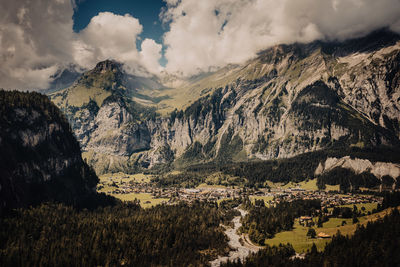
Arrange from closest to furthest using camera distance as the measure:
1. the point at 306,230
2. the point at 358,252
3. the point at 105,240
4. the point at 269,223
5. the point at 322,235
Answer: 1. the point at 358,252
2. the point at 105,240
3. the point at 322,235
4. the point at 306,230
5. the point at 269,223

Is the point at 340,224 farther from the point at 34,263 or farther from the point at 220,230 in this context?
the point at 34,263

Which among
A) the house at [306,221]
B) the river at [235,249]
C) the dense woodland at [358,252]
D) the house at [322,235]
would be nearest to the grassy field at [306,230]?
the house at [322,235]

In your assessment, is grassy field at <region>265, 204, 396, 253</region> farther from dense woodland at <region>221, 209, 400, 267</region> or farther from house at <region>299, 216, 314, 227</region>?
dense woodland at <region>221, 209, 400, 267</region>

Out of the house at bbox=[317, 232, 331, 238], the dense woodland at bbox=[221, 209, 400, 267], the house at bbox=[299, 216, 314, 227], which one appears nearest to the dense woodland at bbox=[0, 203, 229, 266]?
the dense woodland at bbox=[221, 209, 400, 267]

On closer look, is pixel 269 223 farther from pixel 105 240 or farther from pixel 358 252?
pixel 105 240

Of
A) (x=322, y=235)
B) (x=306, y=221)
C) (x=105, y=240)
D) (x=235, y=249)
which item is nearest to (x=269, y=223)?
(x=306, y=221)

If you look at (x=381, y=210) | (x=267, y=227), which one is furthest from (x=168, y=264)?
(x=381, y=210)

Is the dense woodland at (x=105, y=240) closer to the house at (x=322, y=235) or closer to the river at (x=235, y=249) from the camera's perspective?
the river at (x=235, y=249)
